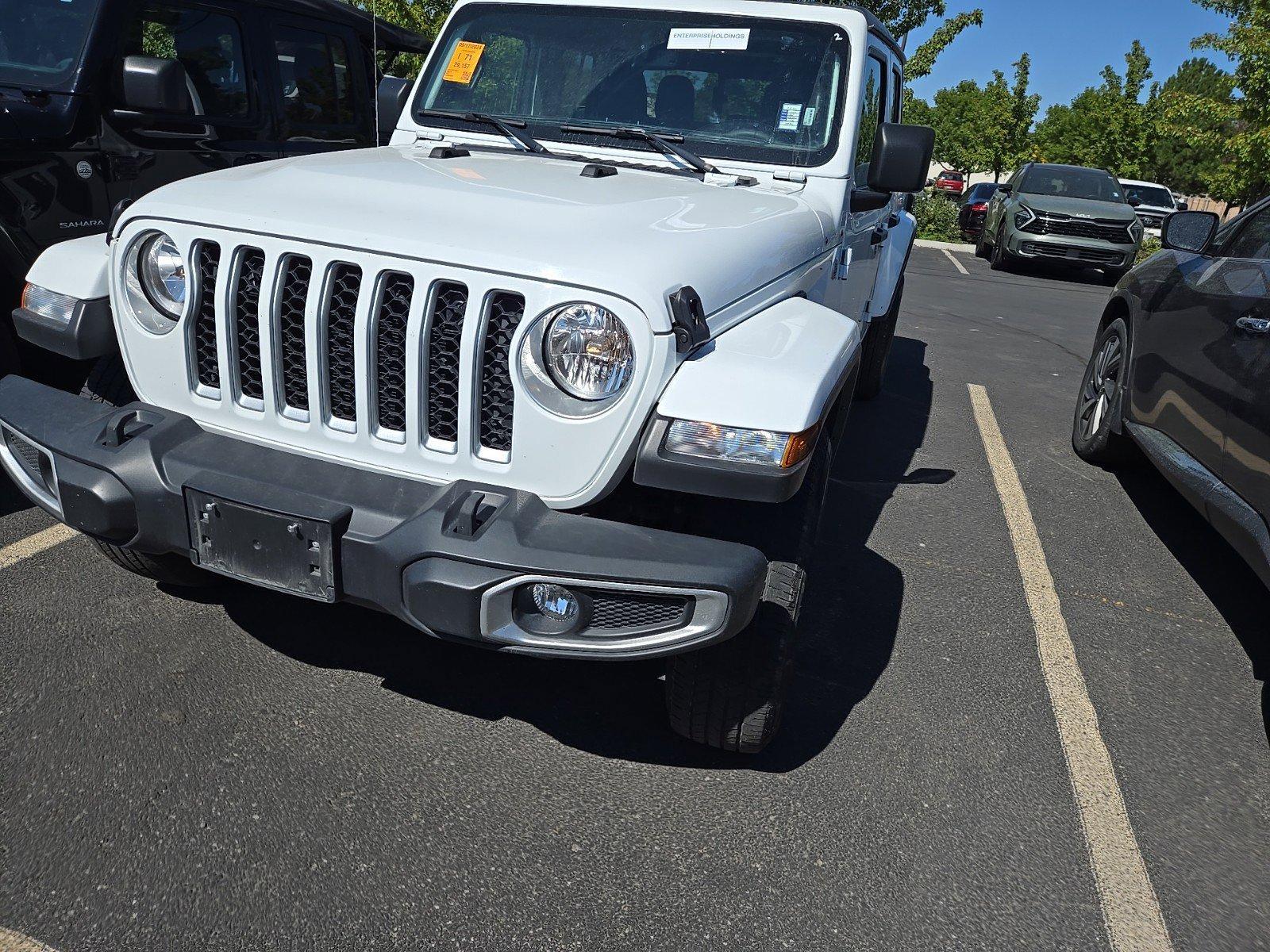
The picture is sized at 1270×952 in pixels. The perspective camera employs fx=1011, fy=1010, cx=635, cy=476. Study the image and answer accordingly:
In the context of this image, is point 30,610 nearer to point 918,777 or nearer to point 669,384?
point 669,384

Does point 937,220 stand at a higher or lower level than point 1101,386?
lower

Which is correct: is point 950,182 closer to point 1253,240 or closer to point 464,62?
point 1253,240

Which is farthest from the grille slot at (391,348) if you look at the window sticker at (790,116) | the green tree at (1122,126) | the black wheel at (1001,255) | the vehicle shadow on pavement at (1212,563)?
the green tree at (1122,126)

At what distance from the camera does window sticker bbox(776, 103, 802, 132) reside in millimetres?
3518

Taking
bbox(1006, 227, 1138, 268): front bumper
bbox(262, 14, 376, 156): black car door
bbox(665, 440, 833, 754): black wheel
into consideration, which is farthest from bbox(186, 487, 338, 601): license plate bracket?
bbox(1006, 227, 1138, 268): front bumper

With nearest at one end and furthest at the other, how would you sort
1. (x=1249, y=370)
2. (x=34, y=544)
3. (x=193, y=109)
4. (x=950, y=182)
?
1. (x=1249, y=370)
2. (x=34, y=544)
3. (x=193, y=109)
4. (x=950, y=182)

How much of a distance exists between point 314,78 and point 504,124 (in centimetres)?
258

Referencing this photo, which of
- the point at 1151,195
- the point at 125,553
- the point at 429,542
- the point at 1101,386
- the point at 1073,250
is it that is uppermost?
the point at 429,542

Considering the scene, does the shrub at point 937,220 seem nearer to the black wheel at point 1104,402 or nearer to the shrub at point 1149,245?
the shrub at point 1149,245

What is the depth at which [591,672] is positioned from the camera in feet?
10.3

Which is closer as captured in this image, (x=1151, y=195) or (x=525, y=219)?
(x=525, y=219)

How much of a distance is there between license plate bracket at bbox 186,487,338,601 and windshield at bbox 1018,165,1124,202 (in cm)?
1560

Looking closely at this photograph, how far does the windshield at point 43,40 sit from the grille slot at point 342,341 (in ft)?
9.88

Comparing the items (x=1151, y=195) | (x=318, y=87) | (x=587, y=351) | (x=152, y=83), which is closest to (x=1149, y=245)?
(x=1151, y=195)
